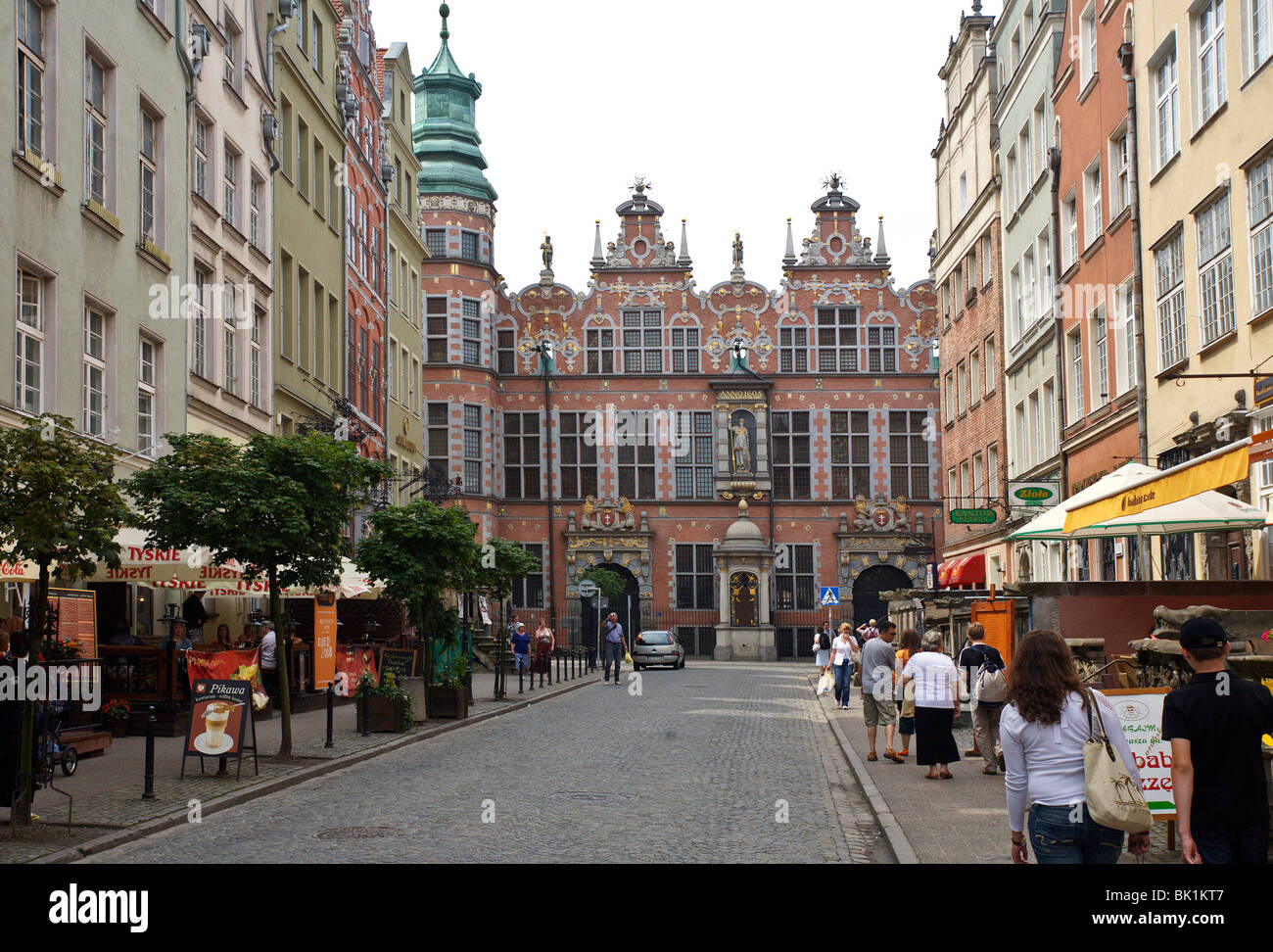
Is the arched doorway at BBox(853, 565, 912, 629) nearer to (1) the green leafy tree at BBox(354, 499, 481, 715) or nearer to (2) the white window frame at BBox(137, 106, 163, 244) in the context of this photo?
(1) the green leafy tree at BBox(354, 499, 481, 715)

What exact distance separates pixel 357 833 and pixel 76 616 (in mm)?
8974

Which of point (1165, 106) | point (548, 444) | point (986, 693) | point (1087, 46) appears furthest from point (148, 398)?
point (548, 444)

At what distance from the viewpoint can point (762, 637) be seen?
59.1 meters

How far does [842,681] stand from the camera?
94.1 feet

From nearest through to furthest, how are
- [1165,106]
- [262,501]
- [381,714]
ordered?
1. [262,501]
2. [381,714]
3. [1165,106]

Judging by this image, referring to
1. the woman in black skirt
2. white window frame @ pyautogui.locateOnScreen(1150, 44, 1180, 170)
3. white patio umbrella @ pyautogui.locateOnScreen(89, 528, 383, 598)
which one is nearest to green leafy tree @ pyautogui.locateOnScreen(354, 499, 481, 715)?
white patio umbrella @ pyautogui.locateOnScreen(89, 528, 383, 598)

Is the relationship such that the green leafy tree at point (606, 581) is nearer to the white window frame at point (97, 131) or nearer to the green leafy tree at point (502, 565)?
the green leafy tree at point (502, 565)

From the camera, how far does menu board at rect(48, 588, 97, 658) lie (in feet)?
60.4

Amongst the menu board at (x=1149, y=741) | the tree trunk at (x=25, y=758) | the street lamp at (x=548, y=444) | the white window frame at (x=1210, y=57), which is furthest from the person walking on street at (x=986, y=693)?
the street lamp at (x=548, y=444)

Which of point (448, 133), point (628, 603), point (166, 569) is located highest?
point (448, 133)

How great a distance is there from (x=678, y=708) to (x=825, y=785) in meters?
12.7

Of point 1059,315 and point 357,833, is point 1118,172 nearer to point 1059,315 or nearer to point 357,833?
point 1059,315

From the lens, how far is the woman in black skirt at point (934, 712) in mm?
15844
